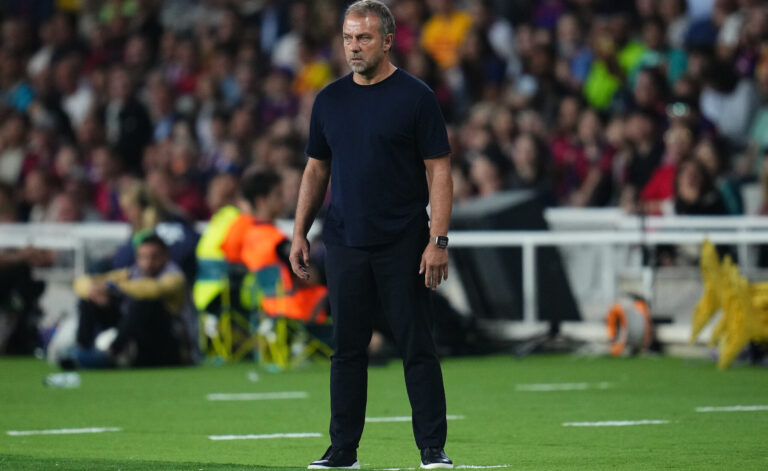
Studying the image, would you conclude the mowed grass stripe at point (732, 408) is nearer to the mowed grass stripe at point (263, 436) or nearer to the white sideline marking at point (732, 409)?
the white sideline marking at point (732, 409)

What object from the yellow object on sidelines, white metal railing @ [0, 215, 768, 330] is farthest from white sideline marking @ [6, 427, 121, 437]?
white metal railing @ [0, 215, 768, 330]

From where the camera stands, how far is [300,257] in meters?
7.39

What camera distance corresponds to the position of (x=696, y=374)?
13.0m

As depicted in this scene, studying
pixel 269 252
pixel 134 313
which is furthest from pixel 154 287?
pixel 269 252

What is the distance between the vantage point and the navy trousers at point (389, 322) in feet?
23.6

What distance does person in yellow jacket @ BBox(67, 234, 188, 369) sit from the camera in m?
14.2

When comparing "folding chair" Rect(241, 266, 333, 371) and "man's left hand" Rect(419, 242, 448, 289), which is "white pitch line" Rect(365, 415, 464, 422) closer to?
"man's left hand" Rect(419, 242, 448, 289)

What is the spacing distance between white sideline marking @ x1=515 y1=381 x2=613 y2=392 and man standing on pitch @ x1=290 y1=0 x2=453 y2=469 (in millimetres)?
4828

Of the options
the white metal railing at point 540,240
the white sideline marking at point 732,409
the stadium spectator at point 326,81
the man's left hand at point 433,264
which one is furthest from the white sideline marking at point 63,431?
the stadium spectator at point 326,81

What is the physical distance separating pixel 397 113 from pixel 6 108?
17.8m

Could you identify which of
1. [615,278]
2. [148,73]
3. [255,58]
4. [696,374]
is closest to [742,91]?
[615,278]

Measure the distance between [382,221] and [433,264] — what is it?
32 cm

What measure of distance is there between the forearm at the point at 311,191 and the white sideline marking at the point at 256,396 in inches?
164

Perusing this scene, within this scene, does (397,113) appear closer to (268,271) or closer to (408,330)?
(408,330)
